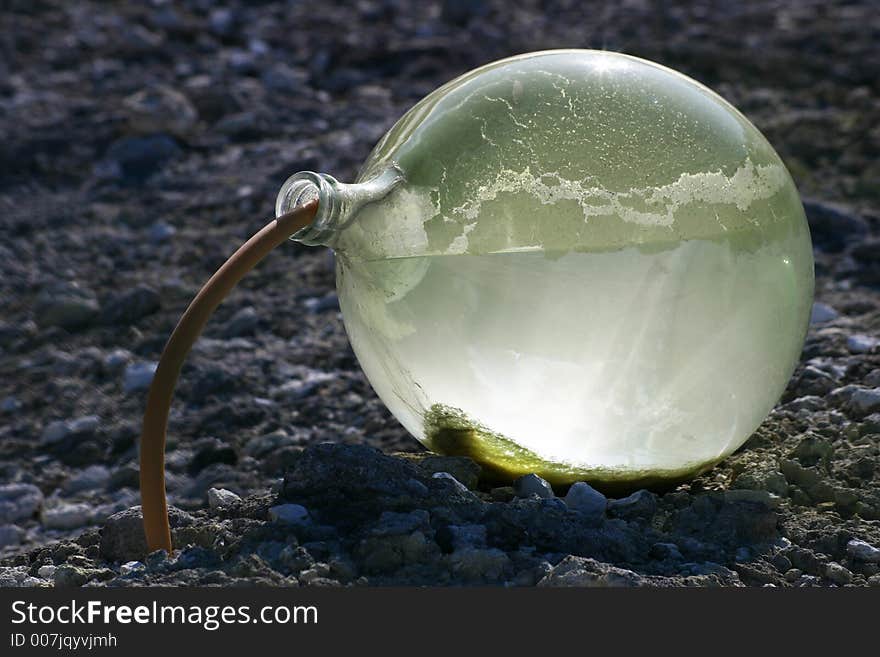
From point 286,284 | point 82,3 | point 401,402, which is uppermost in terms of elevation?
point 82,3

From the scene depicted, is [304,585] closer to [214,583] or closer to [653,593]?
[214,583]

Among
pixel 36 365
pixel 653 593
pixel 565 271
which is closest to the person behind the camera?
pixel 653 593

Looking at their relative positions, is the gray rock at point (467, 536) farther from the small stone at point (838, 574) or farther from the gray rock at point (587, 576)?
the small stone at point (838, 574)

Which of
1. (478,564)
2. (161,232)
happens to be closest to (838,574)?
(478,564)

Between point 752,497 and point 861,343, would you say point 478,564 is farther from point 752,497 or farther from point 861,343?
point 861,343

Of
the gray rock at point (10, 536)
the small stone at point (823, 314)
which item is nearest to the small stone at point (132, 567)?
the gray rock at point (10, 536)

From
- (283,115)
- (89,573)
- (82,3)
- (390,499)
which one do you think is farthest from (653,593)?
(82,3)
